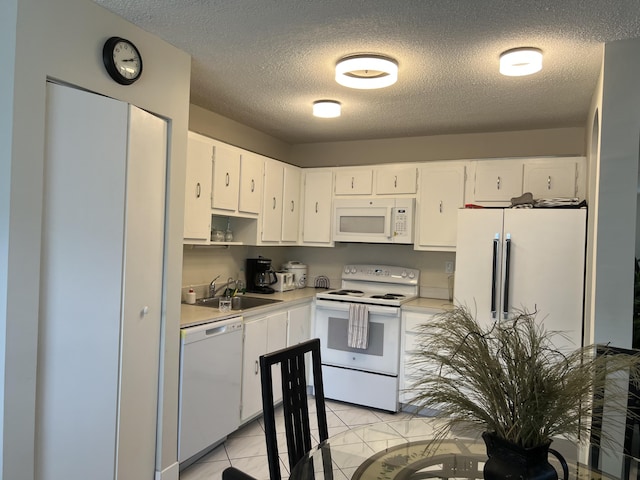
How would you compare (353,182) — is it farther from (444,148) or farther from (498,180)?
(498,180)

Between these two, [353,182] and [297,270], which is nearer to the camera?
[353,182]

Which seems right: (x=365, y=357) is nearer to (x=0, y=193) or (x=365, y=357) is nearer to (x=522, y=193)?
(x=522, y=193)

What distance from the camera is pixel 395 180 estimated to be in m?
4.23

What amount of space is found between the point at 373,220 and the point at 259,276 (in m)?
1.21

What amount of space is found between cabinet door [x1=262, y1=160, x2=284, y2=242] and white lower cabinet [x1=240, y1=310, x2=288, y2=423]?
0.83 m

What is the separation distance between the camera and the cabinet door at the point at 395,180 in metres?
4.17

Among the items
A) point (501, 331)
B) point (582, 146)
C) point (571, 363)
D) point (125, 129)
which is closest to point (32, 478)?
point (125, 129)

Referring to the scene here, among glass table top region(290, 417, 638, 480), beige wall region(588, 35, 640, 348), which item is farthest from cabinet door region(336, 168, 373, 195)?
glass table top region(290, 417, 638, 480)

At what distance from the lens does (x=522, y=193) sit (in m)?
3.79

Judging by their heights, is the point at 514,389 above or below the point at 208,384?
above

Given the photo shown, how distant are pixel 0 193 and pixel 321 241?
307cm

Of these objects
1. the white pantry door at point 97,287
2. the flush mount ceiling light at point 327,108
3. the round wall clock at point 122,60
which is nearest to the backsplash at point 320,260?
the white pantry door at point 97,287

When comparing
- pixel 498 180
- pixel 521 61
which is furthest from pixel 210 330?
pixel 498 180

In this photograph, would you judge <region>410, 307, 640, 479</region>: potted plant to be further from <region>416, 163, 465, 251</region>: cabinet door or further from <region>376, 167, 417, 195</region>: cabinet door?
<region>376, 167, 417, 195</region>: cabinet door
